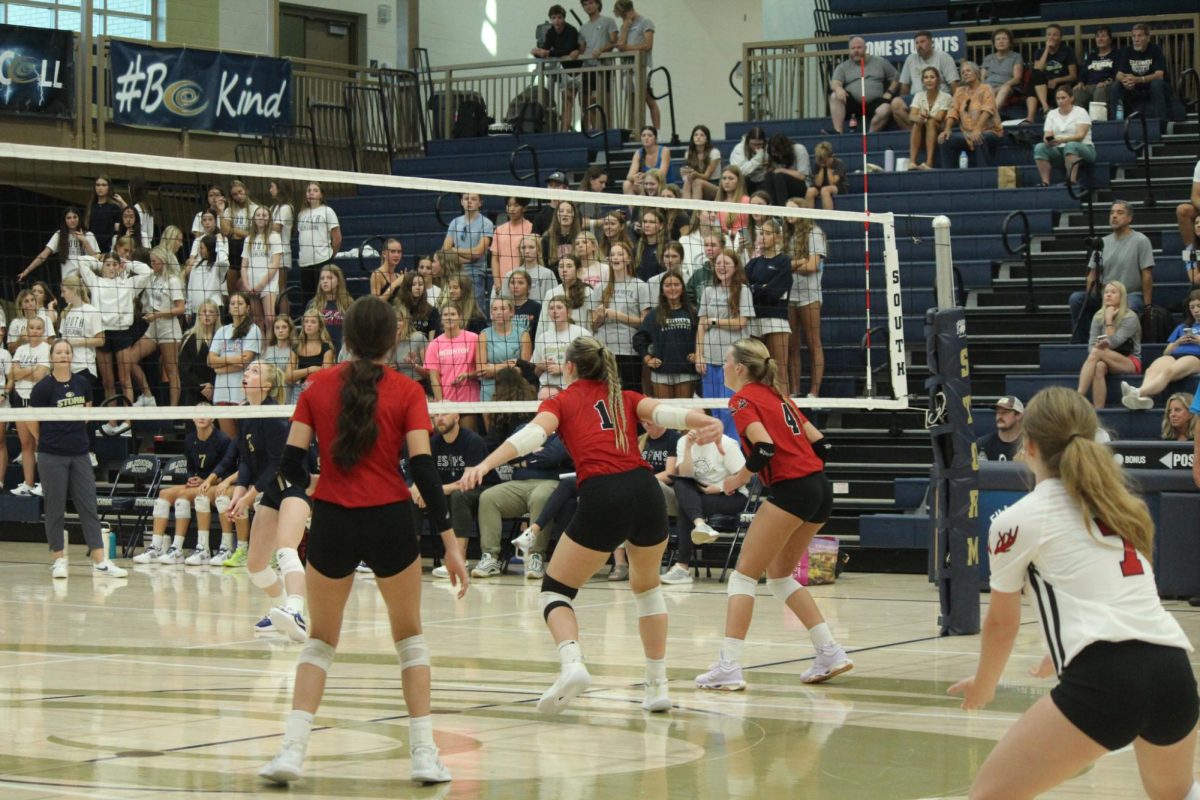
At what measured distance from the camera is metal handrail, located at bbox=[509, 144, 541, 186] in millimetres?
19453

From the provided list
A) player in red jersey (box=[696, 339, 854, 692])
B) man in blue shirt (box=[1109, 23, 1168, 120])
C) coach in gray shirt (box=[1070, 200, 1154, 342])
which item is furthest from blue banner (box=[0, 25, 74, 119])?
player in red jersey (box=[696, 339, 854, 692])

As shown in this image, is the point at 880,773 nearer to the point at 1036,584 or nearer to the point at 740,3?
the point at 1036,584

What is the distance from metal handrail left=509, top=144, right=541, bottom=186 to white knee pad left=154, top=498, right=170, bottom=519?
232 inches

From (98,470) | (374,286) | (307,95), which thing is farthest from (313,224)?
(307,95)

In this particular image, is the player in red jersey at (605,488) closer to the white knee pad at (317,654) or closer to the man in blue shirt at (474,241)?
the white knee pad at (317,654)

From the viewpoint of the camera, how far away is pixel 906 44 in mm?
19812

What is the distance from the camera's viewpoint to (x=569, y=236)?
1573 cm

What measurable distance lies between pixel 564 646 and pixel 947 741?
165 centimetres

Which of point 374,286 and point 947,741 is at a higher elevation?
point 374,286

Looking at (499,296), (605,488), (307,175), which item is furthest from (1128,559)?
(499,296)

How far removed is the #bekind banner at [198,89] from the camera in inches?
843

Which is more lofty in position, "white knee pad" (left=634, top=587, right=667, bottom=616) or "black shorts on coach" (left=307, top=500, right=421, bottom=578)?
"black shorts on coach" (left=307, top=500, right=421, bottom=578)

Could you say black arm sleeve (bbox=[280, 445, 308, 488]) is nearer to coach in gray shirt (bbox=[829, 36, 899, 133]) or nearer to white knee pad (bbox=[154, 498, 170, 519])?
white knee pad (bbox=[154, 498, 170, 519])

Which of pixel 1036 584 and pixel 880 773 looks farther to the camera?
pixel 880 773
